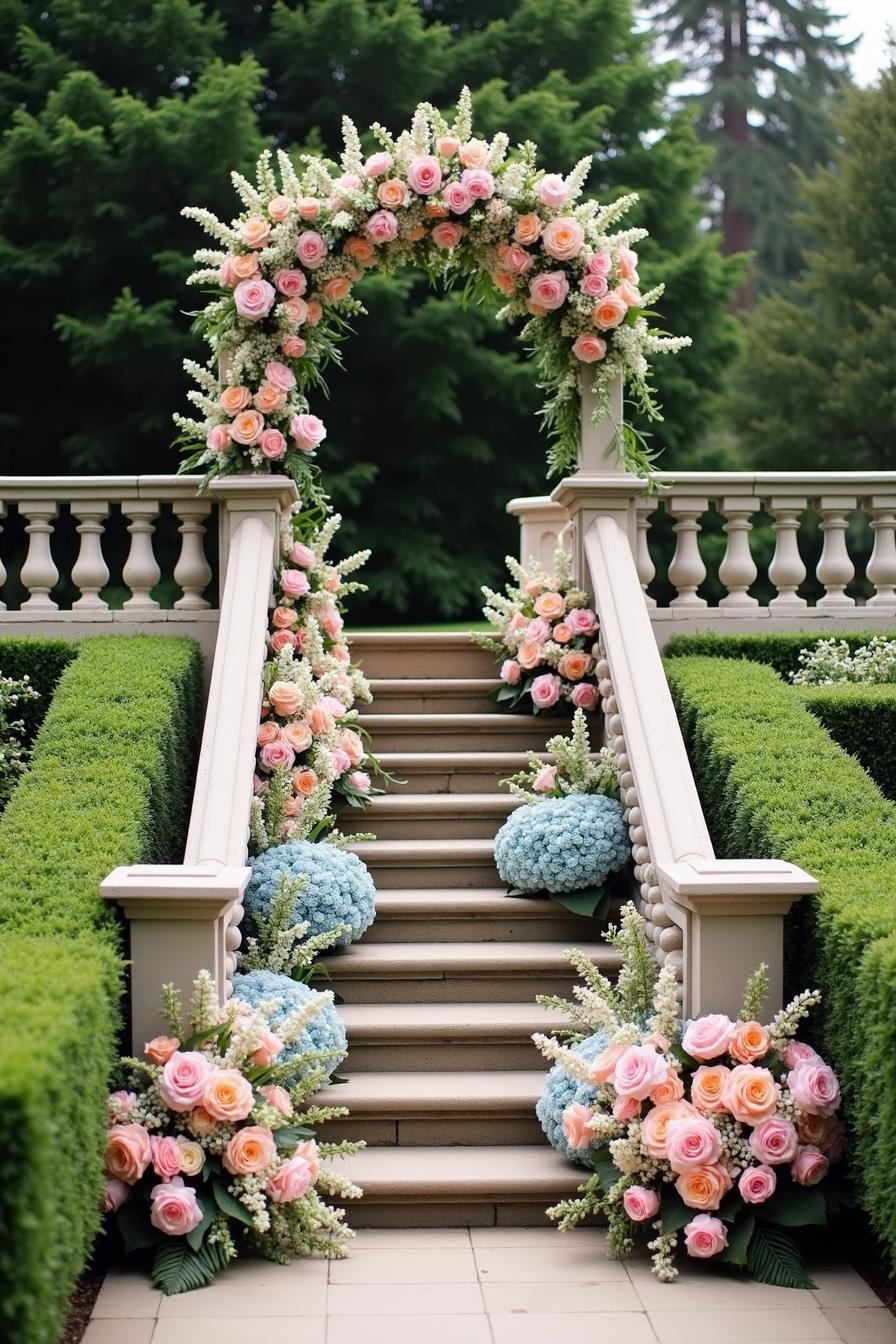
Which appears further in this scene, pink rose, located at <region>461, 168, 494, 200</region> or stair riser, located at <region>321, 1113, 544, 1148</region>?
pink rose, located at <region>461, 168, 494, 200</region>

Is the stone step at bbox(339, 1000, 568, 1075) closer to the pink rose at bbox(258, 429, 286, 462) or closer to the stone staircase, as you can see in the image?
the stone staircase

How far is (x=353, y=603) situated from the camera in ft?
54.3

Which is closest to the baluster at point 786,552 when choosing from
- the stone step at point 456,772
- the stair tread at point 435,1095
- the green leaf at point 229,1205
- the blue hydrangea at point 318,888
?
the stone step at point 456,772

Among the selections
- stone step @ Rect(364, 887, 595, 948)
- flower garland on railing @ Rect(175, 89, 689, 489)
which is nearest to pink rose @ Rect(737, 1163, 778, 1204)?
stone step @ Rect(364, 887, 595, 948)

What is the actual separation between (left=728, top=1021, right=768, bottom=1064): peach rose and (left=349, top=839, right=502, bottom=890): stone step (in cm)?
213

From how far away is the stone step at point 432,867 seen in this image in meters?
6.80

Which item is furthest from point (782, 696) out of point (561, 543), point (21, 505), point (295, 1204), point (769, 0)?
point (769, 0)

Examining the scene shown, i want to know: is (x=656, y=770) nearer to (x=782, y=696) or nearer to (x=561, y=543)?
(x=782, y=696)

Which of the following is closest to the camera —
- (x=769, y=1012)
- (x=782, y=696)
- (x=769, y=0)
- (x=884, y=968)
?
(x=884, y=968)

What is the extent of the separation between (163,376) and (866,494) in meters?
9.05

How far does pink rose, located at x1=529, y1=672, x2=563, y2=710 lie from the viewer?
761 centimetres

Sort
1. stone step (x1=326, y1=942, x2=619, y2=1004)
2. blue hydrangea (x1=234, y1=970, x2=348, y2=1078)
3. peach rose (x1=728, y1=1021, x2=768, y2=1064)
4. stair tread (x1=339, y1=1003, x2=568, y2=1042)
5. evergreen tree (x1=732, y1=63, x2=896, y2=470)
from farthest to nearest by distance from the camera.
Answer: evergreen tree (x1=732, y1=63, x2=896, y2=470)
stone step (x1=326, y1=942, x2=619, y2=1004)
stair tread (x1=339, y1=1003, x2=568, y2=1042)
blue hydrangea (x1=234, y1=970, x2=348, y2=1078)
peach rose (x1=728, y1=1021, x2=768, y2=1064)

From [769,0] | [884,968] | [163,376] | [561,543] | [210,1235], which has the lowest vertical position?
[210,1235]

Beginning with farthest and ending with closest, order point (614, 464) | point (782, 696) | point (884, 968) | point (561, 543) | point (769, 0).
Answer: point (769, 0), point (561, 543), point (614, 464), point (782, 696), point (884, 968)
